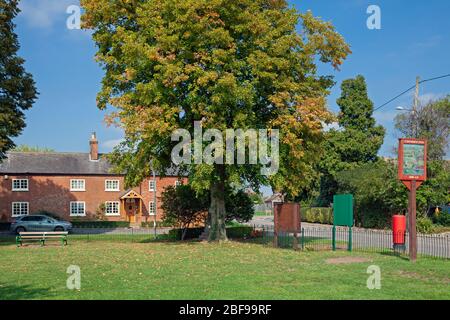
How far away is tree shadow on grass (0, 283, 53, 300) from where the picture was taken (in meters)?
11.8

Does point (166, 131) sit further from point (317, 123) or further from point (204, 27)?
point (317, 123)

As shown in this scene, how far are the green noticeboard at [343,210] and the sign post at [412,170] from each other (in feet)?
15.4

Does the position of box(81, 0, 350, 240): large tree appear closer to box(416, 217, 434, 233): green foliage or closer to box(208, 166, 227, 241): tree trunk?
box(208, 166, 227, 241): tree trunk

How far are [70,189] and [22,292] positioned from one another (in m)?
46.3

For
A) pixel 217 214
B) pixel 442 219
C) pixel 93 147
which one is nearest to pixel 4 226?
pixel 93 147

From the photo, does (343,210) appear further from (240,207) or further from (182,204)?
(182,204)

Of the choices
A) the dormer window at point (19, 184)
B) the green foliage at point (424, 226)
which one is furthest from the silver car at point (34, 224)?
the green foliage at point (424, 226)

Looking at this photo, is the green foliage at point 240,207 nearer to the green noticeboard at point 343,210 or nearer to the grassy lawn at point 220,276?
the green noticeboard at point 343,210

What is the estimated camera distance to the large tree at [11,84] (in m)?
30.9

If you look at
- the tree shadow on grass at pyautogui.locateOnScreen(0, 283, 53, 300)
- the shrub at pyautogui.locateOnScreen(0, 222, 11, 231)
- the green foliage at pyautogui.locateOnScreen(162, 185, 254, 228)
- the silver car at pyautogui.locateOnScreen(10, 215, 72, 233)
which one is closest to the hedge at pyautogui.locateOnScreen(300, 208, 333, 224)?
the green foliage at pyautogui.locateOnScreen(162, 185, 254, 228)

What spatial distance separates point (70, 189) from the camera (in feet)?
188

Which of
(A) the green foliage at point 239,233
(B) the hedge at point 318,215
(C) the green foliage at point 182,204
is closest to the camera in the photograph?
(C) the green foliage at point 182,204

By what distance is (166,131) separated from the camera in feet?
80.3
